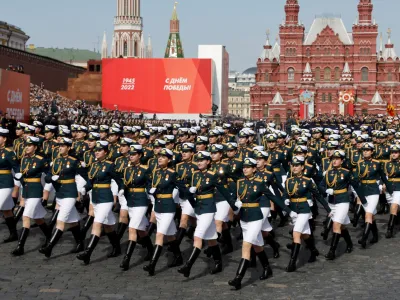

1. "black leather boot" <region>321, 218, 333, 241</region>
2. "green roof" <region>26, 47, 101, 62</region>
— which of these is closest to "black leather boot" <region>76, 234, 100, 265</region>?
"black leather boot" <region>321, 218, 333, 241</region>

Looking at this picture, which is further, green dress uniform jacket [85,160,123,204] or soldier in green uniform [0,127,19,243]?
soldier in green uniform [0,127,19,243]

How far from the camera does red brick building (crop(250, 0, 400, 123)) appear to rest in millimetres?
109312

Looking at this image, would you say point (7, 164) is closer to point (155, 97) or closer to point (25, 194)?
point (25, 194)

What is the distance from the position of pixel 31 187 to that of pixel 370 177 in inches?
242

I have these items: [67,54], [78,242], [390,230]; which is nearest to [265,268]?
[78,242]

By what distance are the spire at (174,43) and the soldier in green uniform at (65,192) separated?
172 m

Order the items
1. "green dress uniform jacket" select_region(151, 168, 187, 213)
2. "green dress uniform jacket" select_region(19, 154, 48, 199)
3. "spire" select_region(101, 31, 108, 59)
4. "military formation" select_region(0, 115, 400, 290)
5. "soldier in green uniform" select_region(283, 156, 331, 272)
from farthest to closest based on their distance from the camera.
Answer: "spire" select_region(101, 31, 108, 59) → "green dress uniform jacket" select_region(19, 154, 48, 199) → "soldier in green uniform" select_region(283, 156, 331, 272) → "green dress uniform jacket" select_region(151, 168, 187, 213) → "military formation" select_region(0, 115, 400, 290)

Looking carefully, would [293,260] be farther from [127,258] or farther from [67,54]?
[67,54]

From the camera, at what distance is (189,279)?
38.0ft

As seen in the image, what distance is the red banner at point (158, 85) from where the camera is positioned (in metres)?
85.9

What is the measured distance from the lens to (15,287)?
1077 cm

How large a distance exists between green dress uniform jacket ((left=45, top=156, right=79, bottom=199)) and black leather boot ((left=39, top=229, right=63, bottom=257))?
69 centimetres

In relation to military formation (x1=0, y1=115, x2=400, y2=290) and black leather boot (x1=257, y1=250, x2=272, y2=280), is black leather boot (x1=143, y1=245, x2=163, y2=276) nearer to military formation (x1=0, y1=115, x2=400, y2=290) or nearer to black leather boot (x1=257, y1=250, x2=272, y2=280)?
military formation (x1=0, y1=115, x2=400, y2=290)

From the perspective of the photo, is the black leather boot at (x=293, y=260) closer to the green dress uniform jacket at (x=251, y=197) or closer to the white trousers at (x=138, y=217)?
the green dress uniform jacket at (x=251, y=197)
